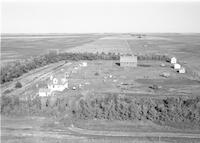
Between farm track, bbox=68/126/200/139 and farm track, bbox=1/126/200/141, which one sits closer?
farm track, bbox=1/126/200/141

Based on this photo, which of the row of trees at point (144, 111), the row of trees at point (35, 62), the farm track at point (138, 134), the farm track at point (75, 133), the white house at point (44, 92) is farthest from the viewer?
the row of trees at point (35, 62)

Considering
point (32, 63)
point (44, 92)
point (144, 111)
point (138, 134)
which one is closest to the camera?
point (138, 134)

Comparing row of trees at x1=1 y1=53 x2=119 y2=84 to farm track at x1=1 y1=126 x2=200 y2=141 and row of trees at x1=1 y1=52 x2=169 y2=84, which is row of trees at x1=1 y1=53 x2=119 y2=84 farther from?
farm track at x1=1 y1=126 x2=200 y2=141

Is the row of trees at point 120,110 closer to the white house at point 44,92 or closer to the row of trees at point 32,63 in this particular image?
the white house at point 44,92

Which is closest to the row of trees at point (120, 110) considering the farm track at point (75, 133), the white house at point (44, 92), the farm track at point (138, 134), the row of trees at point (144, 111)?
the row of trees at point (144, 111)

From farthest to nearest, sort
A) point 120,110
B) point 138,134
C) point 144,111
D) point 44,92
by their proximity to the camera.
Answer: point 44,92 < point 120,110 < point 144,111 < point 138,134

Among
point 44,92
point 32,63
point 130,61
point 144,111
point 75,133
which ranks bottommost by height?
point 75,133

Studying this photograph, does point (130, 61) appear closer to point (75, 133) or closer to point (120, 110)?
point (120, 110)

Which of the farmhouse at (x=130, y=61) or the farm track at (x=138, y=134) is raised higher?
the farmhouse at (x=130, y=61)

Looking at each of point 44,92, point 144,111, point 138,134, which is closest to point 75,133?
point 138,134

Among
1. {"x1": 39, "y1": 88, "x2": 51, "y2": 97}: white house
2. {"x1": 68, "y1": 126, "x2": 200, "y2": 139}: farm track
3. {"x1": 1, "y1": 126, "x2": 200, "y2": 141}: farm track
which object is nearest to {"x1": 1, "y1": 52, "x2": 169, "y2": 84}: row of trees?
{"x1": 39, "y1": 88, "x2": 51, "y2": 97}: white house
